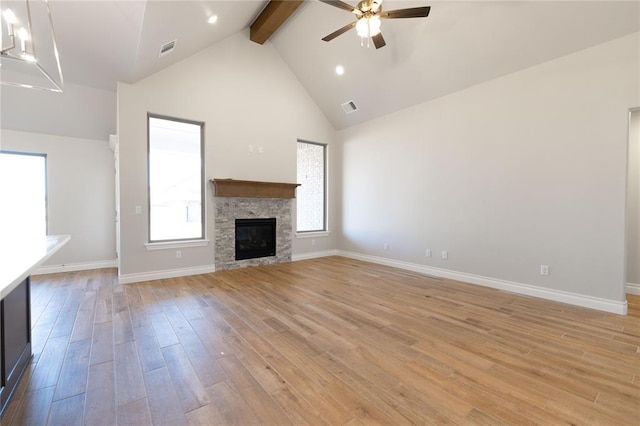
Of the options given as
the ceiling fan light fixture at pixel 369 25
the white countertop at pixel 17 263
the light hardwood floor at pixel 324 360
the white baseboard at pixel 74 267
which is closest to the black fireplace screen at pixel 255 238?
the light hardwood floor at pixel 324 360

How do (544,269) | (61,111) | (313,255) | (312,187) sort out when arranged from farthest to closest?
(312,187)
(313,255)
(61,111)
(544,269)

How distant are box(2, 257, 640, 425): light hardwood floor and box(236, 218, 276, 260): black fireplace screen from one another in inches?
67.9

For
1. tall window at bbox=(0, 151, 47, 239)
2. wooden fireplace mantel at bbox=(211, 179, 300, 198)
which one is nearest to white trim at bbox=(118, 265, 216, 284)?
wooden fireplace mantel at bbox=(211, 179, 300, 198)

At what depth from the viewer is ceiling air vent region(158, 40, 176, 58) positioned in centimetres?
392

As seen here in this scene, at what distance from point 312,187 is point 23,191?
17.6 ft

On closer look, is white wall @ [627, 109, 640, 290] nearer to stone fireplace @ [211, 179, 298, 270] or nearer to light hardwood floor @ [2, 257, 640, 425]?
light hardwood floor @ [2, 257, 640, 425]

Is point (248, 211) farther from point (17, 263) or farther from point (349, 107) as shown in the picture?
point (17, 263)

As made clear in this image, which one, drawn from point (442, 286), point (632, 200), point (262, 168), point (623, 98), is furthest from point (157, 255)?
point (632, 200)

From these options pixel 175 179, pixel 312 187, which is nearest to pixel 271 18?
pixel 175 179

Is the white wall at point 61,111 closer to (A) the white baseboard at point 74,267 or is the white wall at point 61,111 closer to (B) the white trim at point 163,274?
(A) the white baseboard at point 74,267

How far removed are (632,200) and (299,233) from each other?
5.57 m

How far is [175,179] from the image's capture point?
503 centimetres

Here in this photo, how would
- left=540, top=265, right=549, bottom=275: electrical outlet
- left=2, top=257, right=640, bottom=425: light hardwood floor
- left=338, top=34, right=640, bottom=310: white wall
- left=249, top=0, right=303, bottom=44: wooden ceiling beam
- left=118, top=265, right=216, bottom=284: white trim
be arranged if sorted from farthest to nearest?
left=249, top=0, right=303, bottom=44: wooden ceiling beam, left=118, top=265, right=216, bottom=284: white trim, left=540, top=265, right=549, bottom=275: electrical outlet, left=338, top=34, right=640, bottom=310: white wall, left=2, top=257, right=640, bottom=425: light hardwood floor

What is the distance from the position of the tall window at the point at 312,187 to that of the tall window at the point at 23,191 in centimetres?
472
